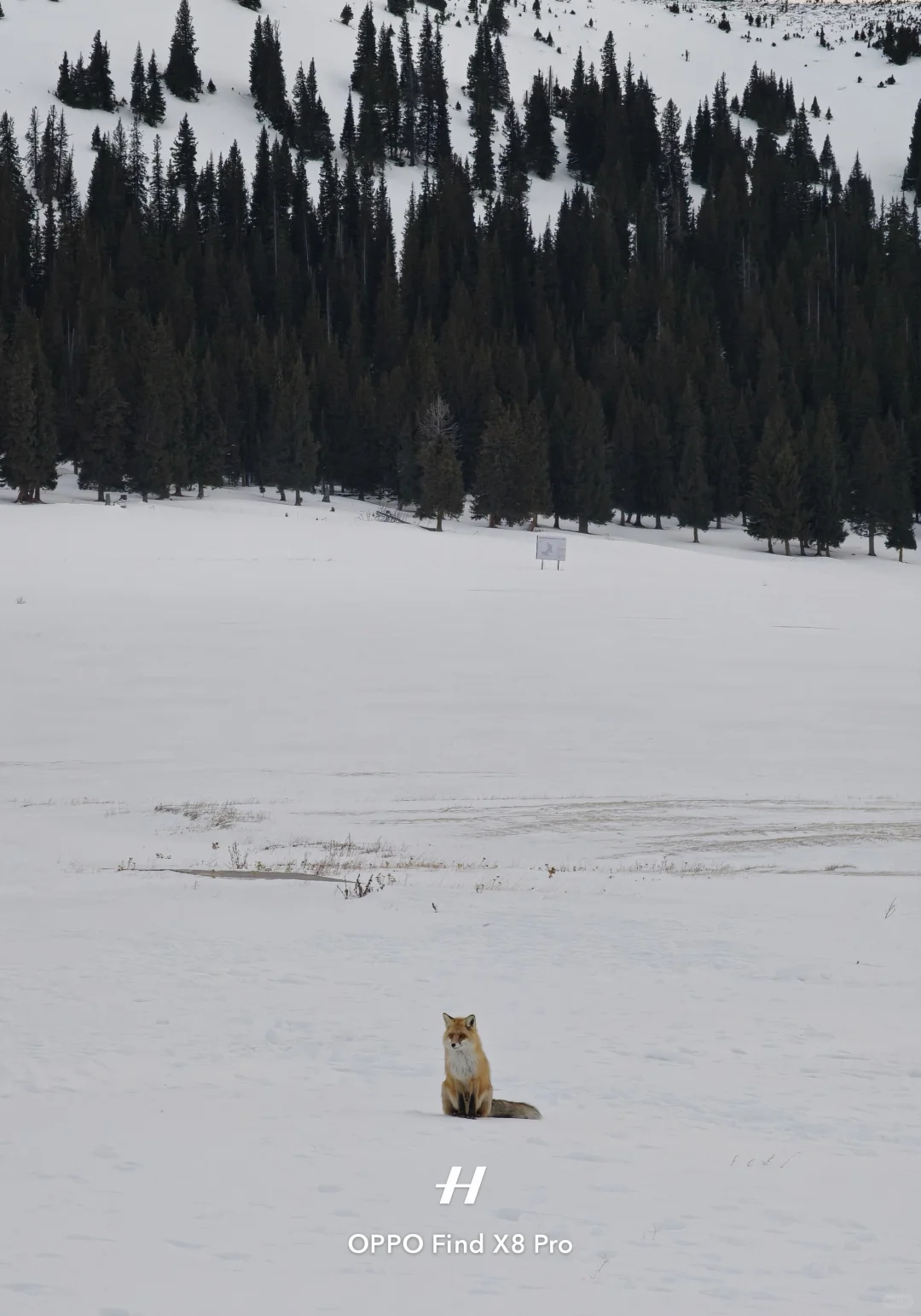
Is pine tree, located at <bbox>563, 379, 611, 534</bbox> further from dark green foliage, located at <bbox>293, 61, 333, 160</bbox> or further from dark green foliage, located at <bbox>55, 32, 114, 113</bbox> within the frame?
dark green foliage, located at <bbox>55, 32, 114, 113</bbox>

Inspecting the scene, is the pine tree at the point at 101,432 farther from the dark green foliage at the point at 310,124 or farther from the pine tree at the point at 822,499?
the dark green foliage at the point at 310,124

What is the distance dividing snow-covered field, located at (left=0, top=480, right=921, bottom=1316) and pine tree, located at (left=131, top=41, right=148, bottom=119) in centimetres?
16027

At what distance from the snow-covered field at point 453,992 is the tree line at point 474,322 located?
6104 cm

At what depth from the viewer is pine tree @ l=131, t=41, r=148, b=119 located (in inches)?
6545

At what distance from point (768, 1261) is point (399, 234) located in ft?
512

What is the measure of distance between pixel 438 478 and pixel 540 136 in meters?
113

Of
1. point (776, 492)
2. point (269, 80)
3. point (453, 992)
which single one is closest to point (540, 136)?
point (269, 80)

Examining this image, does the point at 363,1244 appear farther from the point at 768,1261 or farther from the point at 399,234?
the point at 399,234

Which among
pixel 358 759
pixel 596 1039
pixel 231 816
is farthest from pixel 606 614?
pixel 596 1039

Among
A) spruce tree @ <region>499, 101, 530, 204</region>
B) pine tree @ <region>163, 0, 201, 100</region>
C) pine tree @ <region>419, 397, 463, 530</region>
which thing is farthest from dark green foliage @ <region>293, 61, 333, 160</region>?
pine tree @ <region>419, 397, 463, 530</region>

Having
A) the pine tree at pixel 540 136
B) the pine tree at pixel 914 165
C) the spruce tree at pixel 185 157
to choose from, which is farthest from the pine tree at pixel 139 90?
the pine tree at pixel 914 165

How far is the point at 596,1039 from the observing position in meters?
8.77

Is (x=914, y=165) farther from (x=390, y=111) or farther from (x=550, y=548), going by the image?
(x=550, y=548)

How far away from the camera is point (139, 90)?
6619 inches
